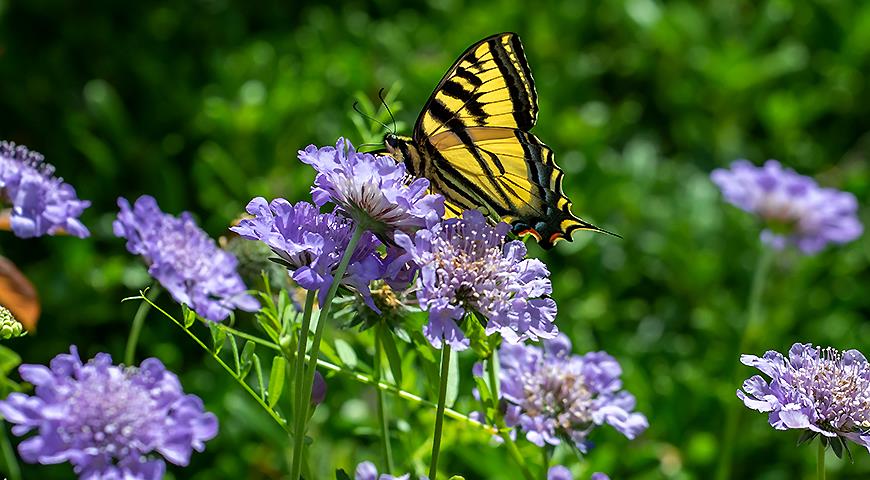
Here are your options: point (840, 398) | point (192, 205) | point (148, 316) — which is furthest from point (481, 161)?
point (192, 205)

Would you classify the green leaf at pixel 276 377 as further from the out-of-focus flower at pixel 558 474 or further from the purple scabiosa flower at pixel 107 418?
the out-of-focus flower at pixel 558 474

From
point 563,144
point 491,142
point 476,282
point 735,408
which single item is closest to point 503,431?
point 476,282

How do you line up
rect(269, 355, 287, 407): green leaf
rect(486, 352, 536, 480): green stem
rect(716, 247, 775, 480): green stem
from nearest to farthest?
rect(269, 355, 287, 407): green leaf
rect(486, 352, 536, 480): green stem
rect(716, 247, 775, 480): green stem

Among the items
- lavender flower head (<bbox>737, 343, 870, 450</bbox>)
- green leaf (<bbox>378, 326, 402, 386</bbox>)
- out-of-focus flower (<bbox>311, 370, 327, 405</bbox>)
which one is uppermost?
lavender flower head (<bbox>737, 343, 870, 450</bbox>)

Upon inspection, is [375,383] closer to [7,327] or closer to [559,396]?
[559,396]

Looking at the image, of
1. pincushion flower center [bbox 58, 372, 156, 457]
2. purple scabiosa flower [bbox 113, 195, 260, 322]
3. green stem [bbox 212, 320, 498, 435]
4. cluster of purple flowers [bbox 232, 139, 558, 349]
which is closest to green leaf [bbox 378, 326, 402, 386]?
green stem [bbox 212, 320, 498, 435]

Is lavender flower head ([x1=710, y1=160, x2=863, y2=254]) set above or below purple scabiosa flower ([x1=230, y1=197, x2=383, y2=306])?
above

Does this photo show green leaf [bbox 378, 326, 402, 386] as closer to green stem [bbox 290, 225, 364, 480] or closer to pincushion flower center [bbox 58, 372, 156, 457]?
green stem [bbox 290, 225, 364, 480]
